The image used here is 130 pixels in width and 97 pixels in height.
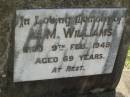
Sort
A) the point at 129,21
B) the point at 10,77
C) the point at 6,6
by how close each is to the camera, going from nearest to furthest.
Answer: the point at 6,6 → the point at 10,77 → the point at 129,21

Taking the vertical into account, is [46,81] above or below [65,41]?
below

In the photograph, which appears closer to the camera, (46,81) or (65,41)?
(65,41)

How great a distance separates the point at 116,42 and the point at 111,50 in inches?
2.6

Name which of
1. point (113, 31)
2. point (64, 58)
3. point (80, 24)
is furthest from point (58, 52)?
point (113, 31)

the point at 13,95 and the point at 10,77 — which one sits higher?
the point at 10,77

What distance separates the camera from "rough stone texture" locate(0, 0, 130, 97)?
85.1 inches

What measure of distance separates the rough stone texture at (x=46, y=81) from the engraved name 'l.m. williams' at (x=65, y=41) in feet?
0.12

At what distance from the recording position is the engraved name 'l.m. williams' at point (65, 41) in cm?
222

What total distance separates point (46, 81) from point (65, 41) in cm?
32

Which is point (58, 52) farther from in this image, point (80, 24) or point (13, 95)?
point (13, 95)

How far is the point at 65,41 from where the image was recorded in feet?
7.69

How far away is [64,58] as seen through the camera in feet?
7.92

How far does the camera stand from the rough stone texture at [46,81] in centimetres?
216

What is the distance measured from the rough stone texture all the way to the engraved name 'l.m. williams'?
0.12 feet
